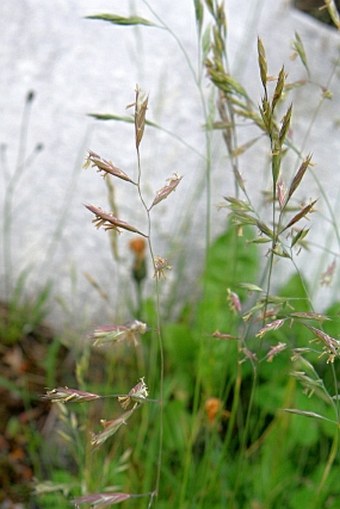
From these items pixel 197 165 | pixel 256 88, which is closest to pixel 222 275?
pixel 197 165

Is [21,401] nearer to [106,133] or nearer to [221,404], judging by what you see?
[106,133]

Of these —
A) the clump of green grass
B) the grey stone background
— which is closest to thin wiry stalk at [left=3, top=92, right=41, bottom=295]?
the grey stone background

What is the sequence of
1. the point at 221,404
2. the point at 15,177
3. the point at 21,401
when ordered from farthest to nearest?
the point at 15,177
the point at 21,401
the point at 221,404

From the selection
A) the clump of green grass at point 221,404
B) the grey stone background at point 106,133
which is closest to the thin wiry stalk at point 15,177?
the grey stone background at point 106,133

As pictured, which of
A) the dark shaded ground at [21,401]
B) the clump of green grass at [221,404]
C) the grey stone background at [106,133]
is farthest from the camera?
the grey stone background at [106,133]

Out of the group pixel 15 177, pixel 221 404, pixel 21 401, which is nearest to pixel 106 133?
pixel 15 177

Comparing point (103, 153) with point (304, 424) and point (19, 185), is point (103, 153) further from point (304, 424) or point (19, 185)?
point (304, 424)

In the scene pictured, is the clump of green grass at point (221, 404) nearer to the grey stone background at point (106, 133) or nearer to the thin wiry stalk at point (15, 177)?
the grey stone background at point (106, 133)

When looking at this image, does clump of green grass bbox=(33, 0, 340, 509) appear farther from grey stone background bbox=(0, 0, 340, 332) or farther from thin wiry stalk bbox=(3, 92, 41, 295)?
thin wiry stalk bbox=(3, 92, 41, 295)
